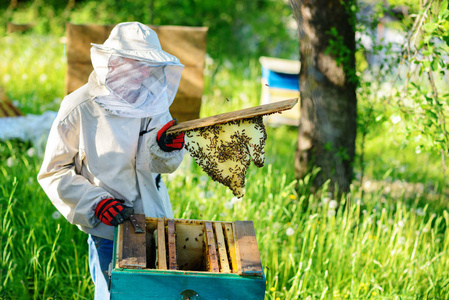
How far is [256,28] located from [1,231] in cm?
720

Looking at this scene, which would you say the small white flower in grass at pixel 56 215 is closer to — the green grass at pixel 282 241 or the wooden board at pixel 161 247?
the green grass at pixel 282 241

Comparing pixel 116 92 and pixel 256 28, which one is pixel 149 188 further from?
pixel 256 28

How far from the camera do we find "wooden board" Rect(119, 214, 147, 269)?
1.98 m

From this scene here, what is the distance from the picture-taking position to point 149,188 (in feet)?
8.63

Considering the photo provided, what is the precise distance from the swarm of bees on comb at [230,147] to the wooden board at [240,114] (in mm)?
83

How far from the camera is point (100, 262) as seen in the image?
8.41ft

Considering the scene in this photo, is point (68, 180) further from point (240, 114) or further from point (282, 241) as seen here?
point (282, 241)

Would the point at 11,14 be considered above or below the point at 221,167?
above

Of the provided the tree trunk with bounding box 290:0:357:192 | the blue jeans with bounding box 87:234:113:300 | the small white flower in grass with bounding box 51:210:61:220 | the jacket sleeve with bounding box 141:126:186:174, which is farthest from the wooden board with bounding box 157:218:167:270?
the tree trunk with bounding box 290:0:357:192

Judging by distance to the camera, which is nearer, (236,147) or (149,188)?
(236,147)

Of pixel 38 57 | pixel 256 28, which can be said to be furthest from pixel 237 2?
pixel 38 57

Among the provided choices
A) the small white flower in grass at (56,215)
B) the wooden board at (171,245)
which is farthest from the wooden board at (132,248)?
the small white flower in grass at (56,215)

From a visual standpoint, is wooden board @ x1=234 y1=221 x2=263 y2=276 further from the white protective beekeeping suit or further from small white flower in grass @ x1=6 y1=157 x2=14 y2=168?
small white flower in grass @ x1=6 y1=157 x2=14 y2=168

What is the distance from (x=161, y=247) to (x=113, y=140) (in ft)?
2.08
